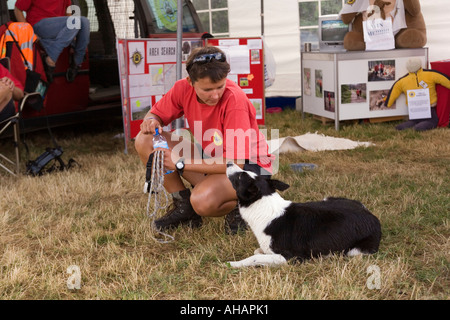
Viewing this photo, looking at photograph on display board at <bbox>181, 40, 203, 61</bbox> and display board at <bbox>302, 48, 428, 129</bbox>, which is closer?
photograph on display board at <bbox>181, 40, 203, 61</bbox>

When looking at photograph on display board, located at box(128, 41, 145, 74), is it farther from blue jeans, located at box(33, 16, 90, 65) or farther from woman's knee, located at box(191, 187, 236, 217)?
woman's knee, located at box(191, 187, 236, 217)

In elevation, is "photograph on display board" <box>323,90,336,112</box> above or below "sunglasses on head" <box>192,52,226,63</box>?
below

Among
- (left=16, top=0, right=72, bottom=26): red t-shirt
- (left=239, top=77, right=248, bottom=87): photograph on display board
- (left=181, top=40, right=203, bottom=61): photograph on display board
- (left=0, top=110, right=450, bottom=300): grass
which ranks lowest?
(left=0, top=110, right=450, bottom=300): grass

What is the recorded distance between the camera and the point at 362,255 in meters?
2.56

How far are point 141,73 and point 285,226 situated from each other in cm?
325

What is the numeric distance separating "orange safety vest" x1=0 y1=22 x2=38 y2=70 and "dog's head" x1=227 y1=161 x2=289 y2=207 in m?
3.04

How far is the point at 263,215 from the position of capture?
250 centimetres

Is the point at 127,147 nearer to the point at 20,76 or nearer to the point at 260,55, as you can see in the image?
the point at 20,76

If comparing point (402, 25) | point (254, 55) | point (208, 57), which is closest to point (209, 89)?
point (208, 57)

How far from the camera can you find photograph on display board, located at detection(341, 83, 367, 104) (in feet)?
20.2

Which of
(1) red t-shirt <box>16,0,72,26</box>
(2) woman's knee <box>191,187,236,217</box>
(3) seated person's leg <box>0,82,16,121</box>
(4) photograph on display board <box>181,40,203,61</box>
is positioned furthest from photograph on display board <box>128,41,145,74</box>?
(2) woman's knee <box>191,187,236,217</box>

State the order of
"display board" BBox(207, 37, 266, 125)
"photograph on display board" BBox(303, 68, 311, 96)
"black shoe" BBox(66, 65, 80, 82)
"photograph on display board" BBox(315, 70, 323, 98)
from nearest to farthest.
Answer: "black shoe" BBox(66, 65, 80, 82)
"display board" BBox(207, 37, 266, 125)
"photograph on display board" BBox(315, 70, 323, 98)
"photograph on display board" BBox(303, 68, 311, 96)

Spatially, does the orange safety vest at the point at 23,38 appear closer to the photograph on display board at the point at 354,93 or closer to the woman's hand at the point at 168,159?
the woman's hand at the point at 168,159

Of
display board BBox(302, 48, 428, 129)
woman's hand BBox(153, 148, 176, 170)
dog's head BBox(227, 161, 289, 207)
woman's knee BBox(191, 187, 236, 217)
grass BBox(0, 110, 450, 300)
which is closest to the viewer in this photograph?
grass BBox(0, 110, 450, 300)
